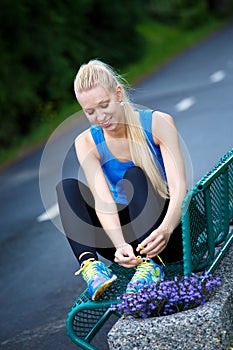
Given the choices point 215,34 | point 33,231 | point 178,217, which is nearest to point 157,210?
point 178,217

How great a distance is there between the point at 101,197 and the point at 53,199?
547cm

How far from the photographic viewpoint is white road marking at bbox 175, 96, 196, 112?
1607 centimetres

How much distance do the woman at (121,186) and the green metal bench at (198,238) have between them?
4.8 inches

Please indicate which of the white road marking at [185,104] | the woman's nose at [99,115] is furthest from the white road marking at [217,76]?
the woman's nose at [99,115]

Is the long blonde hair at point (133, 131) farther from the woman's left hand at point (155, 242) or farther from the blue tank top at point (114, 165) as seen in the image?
the woman's left hand at point (155, 242)

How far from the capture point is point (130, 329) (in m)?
4.00

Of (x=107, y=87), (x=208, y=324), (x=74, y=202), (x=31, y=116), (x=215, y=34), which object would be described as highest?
(x=215, y=34)

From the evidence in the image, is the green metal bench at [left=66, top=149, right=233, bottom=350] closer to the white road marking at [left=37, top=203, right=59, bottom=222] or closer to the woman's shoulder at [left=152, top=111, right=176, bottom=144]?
the woman's shoulder at [left=152, top=111, right=176, bottom=144]

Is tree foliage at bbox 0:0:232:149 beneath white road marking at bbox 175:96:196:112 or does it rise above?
above

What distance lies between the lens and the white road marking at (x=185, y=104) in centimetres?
1607

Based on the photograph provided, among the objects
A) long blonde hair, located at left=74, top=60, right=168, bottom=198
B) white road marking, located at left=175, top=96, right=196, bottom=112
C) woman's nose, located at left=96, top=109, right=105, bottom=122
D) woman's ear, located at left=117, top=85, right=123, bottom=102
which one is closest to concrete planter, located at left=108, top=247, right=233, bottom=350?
long blonde hair, located at left=74, top=60, right=168, bottom=198

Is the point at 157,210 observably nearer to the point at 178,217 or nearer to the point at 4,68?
the point at 178,217

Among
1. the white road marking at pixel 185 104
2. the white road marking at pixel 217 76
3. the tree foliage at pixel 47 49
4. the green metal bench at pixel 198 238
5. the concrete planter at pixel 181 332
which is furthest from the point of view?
the white road marking at pixel 217 76

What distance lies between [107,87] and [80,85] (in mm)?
144
